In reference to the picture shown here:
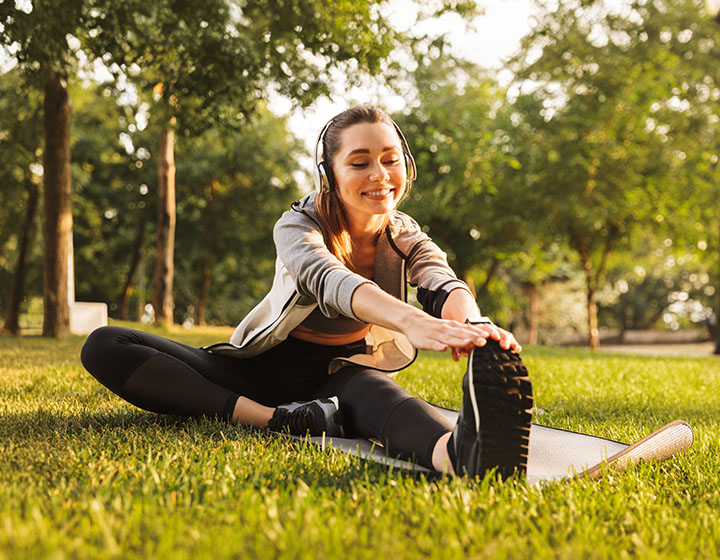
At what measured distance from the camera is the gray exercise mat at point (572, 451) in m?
2.14

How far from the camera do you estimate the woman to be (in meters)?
2.24

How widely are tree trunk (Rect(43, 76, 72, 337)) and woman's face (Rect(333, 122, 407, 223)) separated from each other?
873 centimetres

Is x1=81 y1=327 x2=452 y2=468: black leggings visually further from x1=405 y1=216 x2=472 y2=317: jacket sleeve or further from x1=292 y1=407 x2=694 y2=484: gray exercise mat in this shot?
x1=405 y1=216 x2=472 y2=317: jacket sleeve

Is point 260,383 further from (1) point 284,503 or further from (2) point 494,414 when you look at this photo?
(2) point 494,414

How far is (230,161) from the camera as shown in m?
22.5

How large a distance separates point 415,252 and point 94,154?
18918 mm

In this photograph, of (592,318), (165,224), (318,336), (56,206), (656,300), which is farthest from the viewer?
(656,300)

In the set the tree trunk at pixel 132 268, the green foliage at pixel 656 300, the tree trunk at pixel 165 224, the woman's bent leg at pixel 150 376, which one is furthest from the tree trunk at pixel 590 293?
the green foliage at pixel 656 300

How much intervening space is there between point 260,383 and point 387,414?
988mm

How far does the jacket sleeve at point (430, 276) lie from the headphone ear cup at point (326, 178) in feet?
1.59

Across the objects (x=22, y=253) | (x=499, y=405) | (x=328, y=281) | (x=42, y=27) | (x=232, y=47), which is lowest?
(x=499, y=405)

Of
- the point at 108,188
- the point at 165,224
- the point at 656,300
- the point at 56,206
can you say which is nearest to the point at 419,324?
the point at 56,206

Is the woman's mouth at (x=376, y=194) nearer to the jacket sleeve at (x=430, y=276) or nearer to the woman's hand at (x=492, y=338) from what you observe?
the jacket sleeve at (x=430, y=276)

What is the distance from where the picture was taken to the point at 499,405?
178 cm
